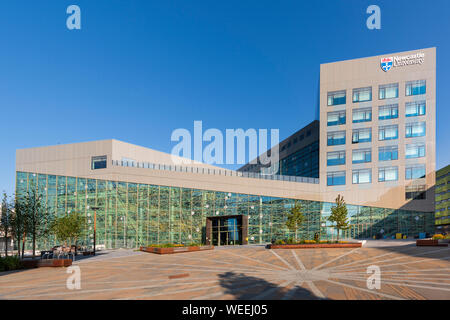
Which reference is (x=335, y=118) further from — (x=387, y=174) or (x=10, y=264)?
(x=10, y=264)

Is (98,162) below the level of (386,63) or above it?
below

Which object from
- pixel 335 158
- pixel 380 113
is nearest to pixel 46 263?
pixel 335 158

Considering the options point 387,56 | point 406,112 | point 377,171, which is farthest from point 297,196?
point 387,56

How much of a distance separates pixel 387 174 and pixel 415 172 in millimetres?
4138

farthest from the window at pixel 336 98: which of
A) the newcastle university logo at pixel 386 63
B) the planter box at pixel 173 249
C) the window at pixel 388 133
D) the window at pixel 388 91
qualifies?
the planter box at pixel 173 249

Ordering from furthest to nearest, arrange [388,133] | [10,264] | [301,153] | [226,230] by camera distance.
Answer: [301,153], [388,133], [226,230], [10,264]

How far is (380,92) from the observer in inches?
2048

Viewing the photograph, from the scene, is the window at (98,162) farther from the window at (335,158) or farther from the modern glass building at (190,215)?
the window at (335,158)

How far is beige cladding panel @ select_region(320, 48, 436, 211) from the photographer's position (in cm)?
4988

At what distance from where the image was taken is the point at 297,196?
5075 centimetres

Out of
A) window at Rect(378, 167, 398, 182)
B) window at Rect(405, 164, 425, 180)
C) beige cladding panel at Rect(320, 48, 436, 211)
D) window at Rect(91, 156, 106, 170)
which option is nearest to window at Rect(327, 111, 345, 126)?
beige cladding panel at Rect(320, 48, 436, 211)

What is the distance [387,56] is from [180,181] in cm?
4021

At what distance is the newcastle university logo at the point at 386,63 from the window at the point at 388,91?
273 centimetres
